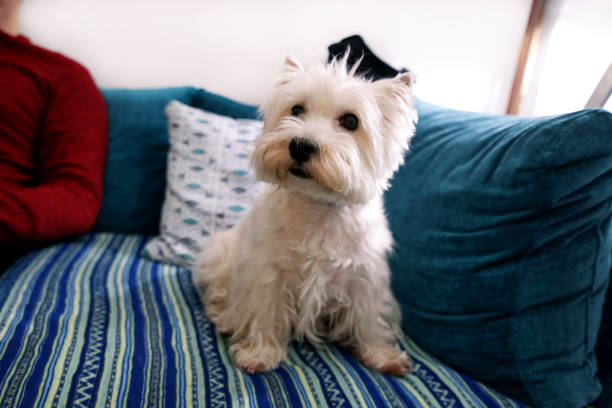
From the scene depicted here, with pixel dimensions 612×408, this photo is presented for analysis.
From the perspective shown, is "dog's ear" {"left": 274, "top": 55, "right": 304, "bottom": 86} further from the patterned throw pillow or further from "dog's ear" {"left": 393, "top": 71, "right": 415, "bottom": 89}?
the patterned throw pillow

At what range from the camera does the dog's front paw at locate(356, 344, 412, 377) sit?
996 mm

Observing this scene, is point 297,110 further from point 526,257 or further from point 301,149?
point 526,257

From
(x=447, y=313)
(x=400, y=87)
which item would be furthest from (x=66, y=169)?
Answer: (x=447, y=313)

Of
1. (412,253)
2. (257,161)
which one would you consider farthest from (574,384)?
(257,161)

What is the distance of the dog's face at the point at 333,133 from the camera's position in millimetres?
880

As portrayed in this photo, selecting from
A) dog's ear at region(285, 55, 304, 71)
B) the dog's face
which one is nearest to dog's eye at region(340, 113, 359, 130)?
the dog's face

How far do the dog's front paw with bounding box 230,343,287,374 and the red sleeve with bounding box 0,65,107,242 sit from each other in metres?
0.93

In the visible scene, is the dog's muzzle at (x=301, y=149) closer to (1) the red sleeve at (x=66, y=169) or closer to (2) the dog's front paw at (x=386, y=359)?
(2) the dog's front paw at (x=386, y=359)

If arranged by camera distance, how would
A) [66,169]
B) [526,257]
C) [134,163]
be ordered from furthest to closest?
1. [134,163]
2. [66,169]
3. [526,257]

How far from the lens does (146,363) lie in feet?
3.02

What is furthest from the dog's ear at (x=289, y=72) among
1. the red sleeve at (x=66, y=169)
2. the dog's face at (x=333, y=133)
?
the red sleeve at (x=66, y=169)

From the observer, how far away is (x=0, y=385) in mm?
782

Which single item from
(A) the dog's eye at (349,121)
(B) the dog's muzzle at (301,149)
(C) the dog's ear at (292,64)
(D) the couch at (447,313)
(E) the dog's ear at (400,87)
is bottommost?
(D) the couch at (447,313)

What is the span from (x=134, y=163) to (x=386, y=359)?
137 centimetres
